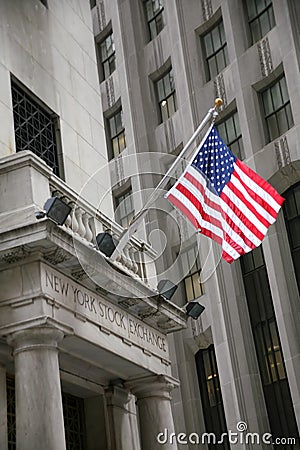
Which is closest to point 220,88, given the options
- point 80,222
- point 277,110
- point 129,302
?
point 277,110

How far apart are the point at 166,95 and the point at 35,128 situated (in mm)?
20872

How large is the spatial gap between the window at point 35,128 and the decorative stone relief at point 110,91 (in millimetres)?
23555

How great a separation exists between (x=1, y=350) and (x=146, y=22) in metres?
28.9

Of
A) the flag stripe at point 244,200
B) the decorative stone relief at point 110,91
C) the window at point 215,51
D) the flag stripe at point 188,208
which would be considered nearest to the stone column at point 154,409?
the flag stripe at point 188,208

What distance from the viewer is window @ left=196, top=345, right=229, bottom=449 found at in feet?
107

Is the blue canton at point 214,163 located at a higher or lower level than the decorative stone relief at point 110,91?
lower

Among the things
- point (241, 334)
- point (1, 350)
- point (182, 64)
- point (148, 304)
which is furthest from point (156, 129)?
point (1, 350)

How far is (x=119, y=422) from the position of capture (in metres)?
16.6

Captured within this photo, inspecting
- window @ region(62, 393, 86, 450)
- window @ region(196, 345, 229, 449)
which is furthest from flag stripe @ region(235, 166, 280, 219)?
window @ region(196, 345, 229, 449)

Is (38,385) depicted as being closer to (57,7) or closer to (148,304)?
(148,304)

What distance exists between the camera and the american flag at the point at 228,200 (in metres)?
15.2

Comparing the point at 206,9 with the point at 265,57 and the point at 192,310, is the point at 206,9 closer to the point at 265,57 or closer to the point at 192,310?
the point at 265,57

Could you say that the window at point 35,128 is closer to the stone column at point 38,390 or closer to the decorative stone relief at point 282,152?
the stone column at point 38,390

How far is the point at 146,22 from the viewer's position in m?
40.0
